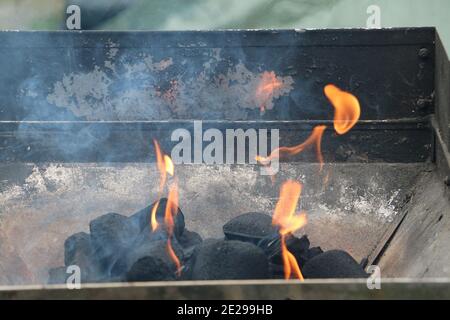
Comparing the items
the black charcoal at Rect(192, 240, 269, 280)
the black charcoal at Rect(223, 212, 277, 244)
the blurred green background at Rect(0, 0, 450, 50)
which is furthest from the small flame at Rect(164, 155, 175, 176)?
the blurred green background at Rect(0, 0, 450, 50)

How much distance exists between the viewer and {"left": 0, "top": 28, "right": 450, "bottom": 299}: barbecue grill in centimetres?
309

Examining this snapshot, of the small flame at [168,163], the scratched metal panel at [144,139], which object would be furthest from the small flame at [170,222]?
the scratched metal panel at [144,139]

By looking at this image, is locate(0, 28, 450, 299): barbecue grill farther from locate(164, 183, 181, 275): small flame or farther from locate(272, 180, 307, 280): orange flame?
locate(164, 183, 181, 275): small flame

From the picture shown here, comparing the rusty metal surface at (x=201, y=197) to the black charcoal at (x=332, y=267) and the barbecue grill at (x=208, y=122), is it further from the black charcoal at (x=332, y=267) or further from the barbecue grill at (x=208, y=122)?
the black charcoal at (x=332, y=267)

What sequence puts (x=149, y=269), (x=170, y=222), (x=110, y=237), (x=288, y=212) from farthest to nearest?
(x=288, y=212)
(x=170, y=222)
(x=110, y=237)
(x=149, y=269)

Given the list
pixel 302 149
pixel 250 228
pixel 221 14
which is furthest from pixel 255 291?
pixel 221 14

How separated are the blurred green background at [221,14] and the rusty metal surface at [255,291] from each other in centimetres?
403

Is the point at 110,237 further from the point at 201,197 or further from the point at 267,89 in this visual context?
the point at 267,89

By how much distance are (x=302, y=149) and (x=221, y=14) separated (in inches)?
93.4

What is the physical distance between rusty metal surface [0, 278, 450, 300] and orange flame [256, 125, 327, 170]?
172 centimetres

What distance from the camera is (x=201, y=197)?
3170mm

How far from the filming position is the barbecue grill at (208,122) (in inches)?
122
